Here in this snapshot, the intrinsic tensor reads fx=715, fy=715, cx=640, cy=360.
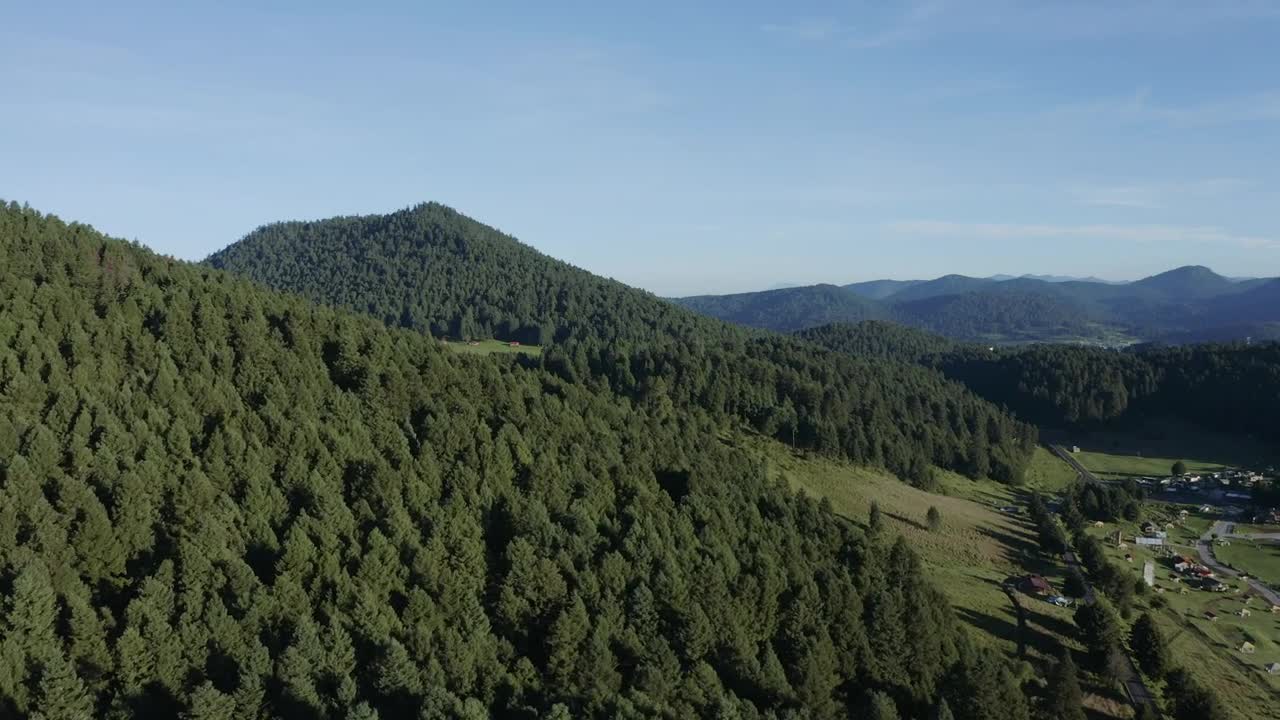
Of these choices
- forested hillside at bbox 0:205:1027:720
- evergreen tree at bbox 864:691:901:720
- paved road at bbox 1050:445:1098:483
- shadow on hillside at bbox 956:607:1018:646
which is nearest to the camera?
forested hillside at bbox 0:205:1027:720

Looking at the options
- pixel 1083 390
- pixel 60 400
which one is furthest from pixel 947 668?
pixel 1083 390

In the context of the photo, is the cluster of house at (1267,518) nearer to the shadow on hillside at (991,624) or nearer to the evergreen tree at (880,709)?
the shadow on hillside at (991,624)

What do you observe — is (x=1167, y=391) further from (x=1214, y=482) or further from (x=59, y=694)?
(x=59, y=694)

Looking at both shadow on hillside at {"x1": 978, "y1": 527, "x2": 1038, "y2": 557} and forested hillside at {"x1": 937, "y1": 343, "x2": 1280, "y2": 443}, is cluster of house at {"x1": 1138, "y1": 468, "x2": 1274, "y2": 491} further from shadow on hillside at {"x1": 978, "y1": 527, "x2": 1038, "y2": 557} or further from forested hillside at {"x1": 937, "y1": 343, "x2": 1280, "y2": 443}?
shadow on hillside at {"x1": 978, "y1": 527, "x2": 1038, "y2": 557}

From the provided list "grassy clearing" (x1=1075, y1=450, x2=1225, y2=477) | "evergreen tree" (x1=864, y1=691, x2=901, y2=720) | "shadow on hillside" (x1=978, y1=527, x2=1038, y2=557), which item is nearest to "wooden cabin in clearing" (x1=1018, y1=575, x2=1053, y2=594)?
"shadow on hillside" (x1=978, y1=527, x2=1038, y2=557)

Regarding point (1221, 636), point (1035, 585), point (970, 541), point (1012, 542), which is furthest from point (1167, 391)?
point (1035, 585)

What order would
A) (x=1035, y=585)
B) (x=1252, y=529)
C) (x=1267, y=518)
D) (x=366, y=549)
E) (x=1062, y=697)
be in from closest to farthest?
(x=366, y=549), (x=1062, y=697), (x=1035, y=585), (x=1252, y=529), (x=1267, y=518)
